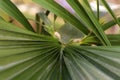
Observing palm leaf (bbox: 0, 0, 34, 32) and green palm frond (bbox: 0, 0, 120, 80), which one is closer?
green palm frond (bbox: 0, 0, 120, 80)

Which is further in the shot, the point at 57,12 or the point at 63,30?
the point at 63,30

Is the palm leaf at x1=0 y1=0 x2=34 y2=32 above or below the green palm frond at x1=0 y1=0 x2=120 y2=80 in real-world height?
above

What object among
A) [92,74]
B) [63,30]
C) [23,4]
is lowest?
[92,74]

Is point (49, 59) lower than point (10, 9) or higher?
lower


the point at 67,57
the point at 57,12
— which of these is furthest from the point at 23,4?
the point at 67,57

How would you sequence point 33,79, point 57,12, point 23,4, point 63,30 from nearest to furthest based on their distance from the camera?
point 33,79, point 57,12, point 63,30, point 23,4

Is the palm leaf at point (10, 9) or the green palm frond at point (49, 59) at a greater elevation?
the palm leaf at point (10, 9)

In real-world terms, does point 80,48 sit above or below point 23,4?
below

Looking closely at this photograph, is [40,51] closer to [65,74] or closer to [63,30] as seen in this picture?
[65,74]

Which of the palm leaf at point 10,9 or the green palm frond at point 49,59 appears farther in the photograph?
the palm leaf at point 10,9

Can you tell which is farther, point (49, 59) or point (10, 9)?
point (10, 9)

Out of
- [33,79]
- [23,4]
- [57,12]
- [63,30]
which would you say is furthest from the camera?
[23,4]
